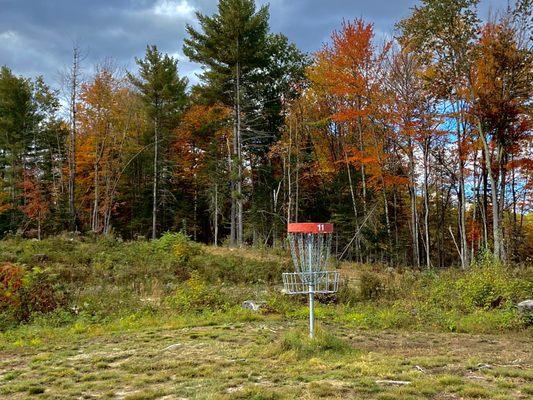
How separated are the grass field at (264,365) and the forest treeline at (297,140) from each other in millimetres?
10112

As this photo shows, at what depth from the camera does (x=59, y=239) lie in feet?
51.4

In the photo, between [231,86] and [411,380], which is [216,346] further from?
[231,86]

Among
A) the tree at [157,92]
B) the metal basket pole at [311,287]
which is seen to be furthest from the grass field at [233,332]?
the tree at [157,92]

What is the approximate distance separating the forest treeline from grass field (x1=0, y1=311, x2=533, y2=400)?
1011 cm

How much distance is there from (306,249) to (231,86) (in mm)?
18067

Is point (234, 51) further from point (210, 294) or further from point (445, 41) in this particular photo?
point (210, 294)

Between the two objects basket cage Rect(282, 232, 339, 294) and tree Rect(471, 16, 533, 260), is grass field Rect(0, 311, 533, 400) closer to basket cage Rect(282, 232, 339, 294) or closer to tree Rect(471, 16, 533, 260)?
basket cage Rect(282, 232, 339, 294)

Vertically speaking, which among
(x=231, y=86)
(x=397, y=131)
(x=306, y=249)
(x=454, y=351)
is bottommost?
(x=454, y=351)

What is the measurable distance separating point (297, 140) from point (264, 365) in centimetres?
1946

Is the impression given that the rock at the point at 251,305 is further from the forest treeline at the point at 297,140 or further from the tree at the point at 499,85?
the tree at the point at 499,85

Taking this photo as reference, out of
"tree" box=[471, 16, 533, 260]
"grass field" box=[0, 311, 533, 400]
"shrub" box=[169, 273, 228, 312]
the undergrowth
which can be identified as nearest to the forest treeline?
"tree" box=[471, 16, 533, 260]

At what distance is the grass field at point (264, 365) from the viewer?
405 cm

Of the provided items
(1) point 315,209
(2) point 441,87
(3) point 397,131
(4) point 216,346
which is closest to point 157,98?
(1) point 315,209

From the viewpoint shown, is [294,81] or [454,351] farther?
[294,81]
